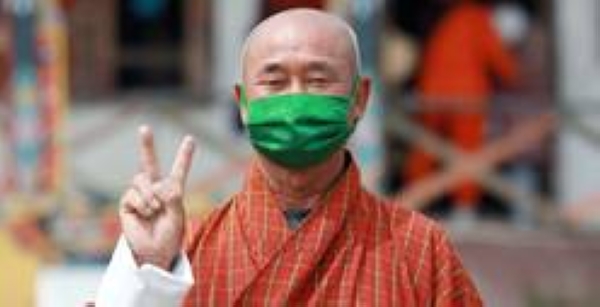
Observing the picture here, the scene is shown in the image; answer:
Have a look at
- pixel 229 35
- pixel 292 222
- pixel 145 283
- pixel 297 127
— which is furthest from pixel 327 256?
pixel 229 35

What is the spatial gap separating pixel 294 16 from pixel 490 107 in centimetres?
603

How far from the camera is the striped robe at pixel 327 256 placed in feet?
11.1

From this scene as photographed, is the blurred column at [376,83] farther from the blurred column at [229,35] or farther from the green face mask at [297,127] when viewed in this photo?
the green face mask at [297,127]

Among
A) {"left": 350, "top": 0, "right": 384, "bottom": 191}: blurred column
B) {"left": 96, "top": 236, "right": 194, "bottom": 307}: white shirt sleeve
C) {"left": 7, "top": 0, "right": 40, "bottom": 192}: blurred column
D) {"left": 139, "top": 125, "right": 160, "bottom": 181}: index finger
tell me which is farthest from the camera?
{"left": 7, "top": 0, "right": 40, "bottom": 192}: blurred column

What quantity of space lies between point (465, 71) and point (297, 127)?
628 centimetres

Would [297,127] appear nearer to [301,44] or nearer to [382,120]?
[301,44]

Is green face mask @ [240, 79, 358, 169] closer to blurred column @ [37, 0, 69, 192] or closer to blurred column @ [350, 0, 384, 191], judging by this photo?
blurred column @ [350, 0, 384, 191]

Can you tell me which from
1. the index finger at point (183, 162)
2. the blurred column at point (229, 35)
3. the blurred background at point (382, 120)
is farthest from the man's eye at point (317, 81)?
the blurred column at point (229, 35)

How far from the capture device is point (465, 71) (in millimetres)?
9586

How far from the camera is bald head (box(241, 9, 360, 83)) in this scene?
339 centimetres

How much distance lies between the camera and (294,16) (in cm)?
344

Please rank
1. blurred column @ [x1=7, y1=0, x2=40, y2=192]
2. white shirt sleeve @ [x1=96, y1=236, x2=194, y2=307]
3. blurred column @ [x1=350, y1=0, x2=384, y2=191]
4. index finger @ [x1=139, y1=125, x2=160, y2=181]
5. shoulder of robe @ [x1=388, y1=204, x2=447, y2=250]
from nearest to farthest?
white shirt sleeve @ [x1=96, y1=236, x2=194, y2=307] → index finger @ [x1=139, y1=125, x2=160, y2=181] → shoulder of robe @ [x1=388, y1=204, x2=447, y2=250] → blurred column @ [x1=350, y1=0, x2=384, y2=191] → blurred column @ [x1=7, y1=0, x2=40, y2=192]

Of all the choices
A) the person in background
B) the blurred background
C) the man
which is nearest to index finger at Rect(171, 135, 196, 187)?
the man

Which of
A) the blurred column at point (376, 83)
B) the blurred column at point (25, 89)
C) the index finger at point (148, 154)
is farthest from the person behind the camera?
the blurred column at point (25, 89)
